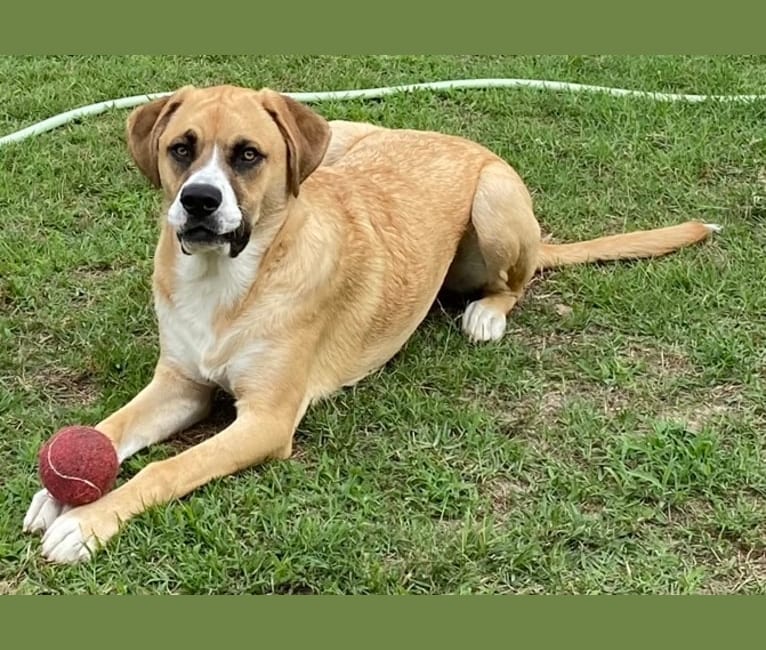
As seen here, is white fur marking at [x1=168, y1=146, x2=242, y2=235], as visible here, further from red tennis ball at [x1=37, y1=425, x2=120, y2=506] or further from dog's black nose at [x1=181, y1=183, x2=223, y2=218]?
red tennis ball at [x1=37, y1=425, x2=120, y2=506]

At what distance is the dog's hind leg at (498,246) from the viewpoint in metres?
5.50

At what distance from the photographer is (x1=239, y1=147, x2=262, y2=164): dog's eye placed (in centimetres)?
429

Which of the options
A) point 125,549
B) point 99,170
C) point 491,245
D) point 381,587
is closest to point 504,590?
point 381,587

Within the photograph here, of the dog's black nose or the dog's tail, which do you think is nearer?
the dog's black nose

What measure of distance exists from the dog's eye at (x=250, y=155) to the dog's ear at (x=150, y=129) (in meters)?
0.35

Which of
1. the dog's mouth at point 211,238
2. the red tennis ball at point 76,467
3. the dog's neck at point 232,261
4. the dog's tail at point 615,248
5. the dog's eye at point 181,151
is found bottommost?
the dog's tail at point 615,248

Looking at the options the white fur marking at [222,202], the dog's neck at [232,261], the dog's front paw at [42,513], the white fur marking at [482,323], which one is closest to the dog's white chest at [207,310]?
the dog's neck at [232,261]

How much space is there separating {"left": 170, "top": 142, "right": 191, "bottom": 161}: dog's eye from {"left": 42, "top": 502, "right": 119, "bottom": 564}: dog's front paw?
4.39 ft

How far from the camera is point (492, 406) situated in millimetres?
4777

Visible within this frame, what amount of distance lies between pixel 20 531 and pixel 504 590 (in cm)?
163

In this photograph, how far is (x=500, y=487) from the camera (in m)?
4.22

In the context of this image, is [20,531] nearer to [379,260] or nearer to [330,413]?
[330,413]

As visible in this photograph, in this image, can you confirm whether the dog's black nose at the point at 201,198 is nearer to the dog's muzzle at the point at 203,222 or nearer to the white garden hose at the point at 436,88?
the dog's muzzle at the point at 203,222

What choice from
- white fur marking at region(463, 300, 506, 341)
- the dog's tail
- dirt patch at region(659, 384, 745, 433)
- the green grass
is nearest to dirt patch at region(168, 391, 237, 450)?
the green grass
